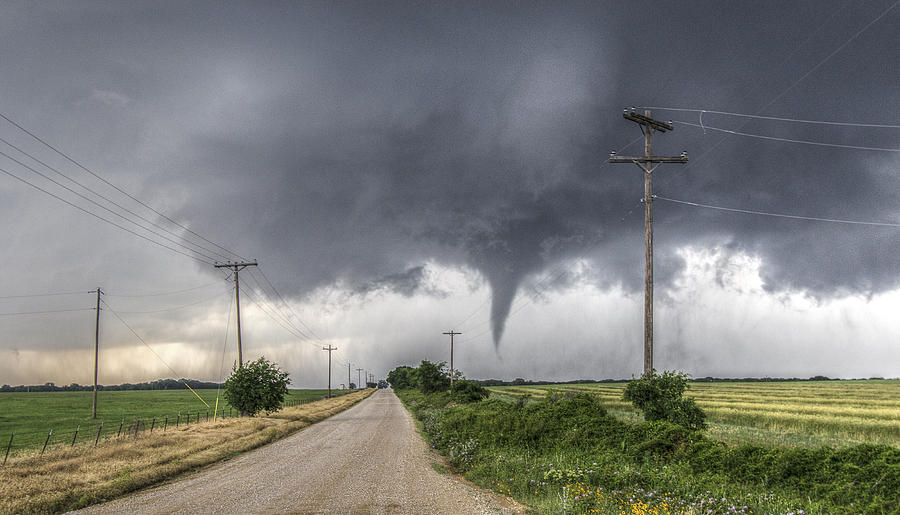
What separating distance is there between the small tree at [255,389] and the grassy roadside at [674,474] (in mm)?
31113

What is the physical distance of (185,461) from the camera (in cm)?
1952

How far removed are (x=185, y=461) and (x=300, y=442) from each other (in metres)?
8.23

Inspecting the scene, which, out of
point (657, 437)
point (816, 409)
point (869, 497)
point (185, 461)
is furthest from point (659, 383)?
point (816, 409)

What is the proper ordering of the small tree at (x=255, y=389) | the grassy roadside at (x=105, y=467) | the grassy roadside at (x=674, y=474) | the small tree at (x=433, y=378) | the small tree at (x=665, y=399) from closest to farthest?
the grassy roadside at (x=674, y=474) < the grassy roadside at (x=105, y=467) < the small tree at (x=665, y=399) < the small tree at (x=255, y=389) < the small tree at (x=433, y=378)

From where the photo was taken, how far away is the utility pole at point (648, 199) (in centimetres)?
2061

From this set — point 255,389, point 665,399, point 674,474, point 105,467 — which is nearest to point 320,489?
point 674,474

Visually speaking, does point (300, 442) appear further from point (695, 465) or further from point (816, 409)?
point (816, 409)

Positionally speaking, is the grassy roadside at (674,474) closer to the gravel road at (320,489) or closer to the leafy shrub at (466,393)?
the gravel road at (320,489)

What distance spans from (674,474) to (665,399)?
8504mm

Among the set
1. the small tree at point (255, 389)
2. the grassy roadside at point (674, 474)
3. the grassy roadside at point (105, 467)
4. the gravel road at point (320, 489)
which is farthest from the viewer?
the small tree at point (255, 389)

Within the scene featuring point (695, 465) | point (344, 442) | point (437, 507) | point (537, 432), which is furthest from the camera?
point (344, 442)

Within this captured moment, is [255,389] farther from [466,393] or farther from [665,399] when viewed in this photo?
[665,399]

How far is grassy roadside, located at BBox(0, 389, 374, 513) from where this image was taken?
1283 cm

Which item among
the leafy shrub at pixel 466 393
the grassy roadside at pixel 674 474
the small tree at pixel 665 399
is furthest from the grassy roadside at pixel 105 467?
the leafy shrub at pixel 466 393
